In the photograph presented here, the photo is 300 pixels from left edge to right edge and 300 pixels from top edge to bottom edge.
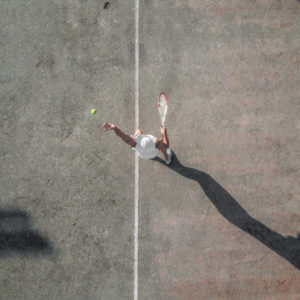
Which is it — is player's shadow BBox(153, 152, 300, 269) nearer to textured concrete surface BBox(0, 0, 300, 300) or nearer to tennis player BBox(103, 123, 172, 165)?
textured concrete surface BBox(0, 0, 300, 300)

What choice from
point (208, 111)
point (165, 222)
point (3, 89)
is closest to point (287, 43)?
point (208, 111)

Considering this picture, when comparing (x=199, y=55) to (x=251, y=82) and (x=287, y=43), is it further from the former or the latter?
(x=287, y=43)

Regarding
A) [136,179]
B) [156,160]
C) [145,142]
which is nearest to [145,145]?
[145,142]

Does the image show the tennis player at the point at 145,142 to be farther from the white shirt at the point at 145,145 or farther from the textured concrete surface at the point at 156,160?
the textured concrete surface at the point at 156,160

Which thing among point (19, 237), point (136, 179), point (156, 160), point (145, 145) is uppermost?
point (145, 145)

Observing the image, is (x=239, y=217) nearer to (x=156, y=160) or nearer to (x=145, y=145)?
(x=156, y=160)

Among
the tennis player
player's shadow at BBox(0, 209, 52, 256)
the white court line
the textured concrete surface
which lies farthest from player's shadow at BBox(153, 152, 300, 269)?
player's shadow at BBox(0, 209, 52, 256)

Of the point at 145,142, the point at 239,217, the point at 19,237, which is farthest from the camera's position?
the point at 19,237
